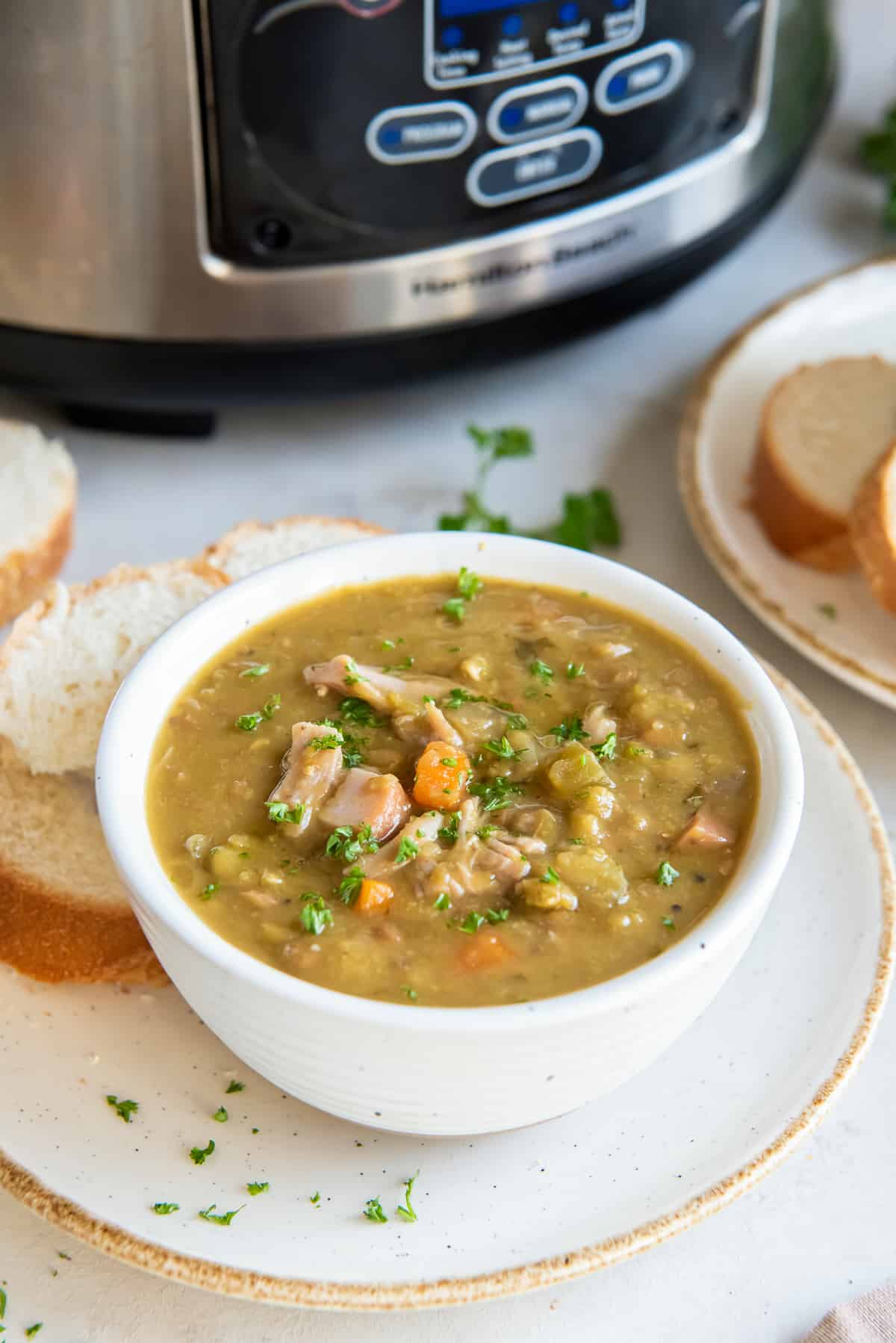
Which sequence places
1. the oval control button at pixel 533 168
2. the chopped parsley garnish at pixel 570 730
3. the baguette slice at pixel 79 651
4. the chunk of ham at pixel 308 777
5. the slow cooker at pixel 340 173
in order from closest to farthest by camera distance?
the chunk of ham at pixel 308 777 < the chopped parsley garnish at pixel 570 730 < the baguette slice at pixel 79 651 < the slow cooker at pixel 340 173 < the oval control button at pixel 533 168

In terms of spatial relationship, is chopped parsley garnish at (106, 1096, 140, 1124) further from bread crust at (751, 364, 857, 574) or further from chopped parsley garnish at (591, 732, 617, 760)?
bread crust at (751, 364, 857, 574)

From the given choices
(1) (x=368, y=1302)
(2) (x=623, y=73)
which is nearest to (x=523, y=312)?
(2) (x=623, y=73)

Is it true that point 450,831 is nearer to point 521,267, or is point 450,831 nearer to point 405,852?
point 405,852

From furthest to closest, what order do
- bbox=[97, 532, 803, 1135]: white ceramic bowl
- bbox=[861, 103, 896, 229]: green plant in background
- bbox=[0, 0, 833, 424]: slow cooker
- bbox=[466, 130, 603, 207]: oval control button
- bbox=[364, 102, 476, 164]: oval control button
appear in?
1. bbox=[861, 103, 896, 229]: green plant in background
2. bbox=[466, 130, 603, 207]: oval control button
3. bbox=[364, 102, 476, 164]: oval control button
4. bbox=[0, 0, 833, 424]: slow cooker
5. bbox=[97, 532, 803, 1135]: white ceramic bowl

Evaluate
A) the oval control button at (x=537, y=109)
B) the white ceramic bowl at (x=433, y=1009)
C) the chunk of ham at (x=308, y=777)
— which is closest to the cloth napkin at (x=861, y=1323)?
the white ceramic bowl at (x=433, y=1009)

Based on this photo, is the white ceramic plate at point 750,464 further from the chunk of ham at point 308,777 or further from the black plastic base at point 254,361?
the chunk of ham at point 308,777

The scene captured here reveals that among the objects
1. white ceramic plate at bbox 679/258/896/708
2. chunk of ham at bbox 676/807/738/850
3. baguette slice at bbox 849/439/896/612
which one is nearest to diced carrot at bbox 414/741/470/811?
chunk of ham at bbox 676/807/738/850

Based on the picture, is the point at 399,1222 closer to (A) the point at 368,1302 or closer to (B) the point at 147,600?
(A) the point at 368,1302

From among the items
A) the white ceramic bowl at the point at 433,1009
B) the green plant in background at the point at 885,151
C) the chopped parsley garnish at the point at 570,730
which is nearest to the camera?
the white ceramic bowl at the point at 433,1009
